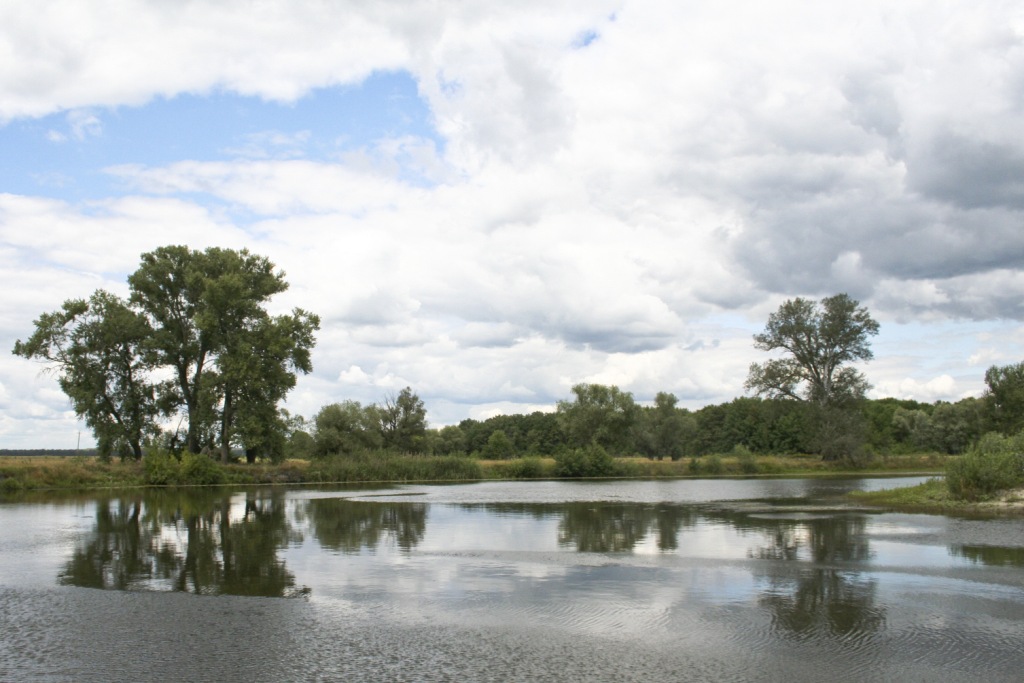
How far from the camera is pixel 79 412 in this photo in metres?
58.6

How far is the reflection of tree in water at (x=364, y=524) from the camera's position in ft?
71.1

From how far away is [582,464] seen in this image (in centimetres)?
7862

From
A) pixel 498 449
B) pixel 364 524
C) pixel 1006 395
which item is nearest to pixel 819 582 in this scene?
pixel 364 524

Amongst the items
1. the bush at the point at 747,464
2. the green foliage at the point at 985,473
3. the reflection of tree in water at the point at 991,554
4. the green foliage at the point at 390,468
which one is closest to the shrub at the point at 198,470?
the green foliage at the point at 390,468

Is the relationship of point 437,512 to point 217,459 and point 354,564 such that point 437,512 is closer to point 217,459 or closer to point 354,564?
point 354,564

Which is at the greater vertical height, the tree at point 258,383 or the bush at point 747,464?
the tree at point 258,383

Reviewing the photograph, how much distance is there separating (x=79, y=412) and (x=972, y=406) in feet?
360

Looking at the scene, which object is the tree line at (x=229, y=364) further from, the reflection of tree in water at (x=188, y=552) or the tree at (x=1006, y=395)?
the reflection of tree in water at (x=188, y=552)

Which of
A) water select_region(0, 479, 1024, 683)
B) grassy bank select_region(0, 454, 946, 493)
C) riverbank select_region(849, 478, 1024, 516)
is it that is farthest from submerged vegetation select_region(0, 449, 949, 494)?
water select_region(0, 479, 1024, 683)

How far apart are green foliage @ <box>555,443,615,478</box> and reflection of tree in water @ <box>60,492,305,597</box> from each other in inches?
1878

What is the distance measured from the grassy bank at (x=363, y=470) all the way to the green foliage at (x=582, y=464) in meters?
0.71

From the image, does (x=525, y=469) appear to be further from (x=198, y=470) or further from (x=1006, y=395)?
(x=1006, y=395)

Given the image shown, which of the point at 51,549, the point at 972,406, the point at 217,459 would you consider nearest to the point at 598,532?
Result: the point at 51,549

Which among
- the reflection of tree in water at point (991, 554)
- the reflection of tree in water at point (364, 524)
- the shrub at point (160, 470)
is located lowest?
the reflection of tree in water at point (364, 524)
